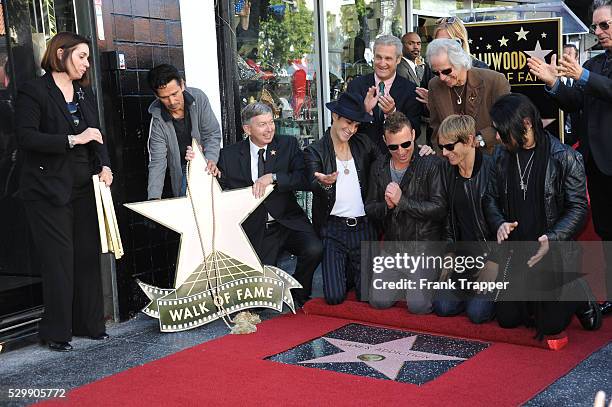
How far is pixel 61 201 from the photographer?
5.02 metres

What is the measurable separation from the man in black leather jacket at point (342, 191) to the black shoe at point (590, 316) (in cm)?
152

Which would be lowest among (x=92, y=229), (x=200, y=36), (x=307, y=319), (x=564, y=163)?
(x=307, y=319)

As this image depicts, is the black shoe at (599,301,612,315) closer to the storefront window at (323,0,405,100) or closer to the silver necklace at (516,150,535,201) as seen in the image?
the silver necklace at (516,150,535,201)

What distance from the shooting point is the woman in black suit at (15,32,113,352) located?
195 inches

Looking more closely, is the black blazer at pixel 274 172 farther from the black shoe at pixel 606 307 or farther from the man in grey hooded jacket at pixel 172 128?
the black shoe at pixel 606 307

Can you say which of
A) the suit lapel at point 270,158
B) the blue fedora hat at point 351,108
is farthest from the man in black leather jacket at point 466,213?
the suit lapel at point 270,158

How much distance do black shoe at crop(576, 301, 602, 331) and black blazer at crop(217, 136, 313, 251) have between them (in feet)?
6.44

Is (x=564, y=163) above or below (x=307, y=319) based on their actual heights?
above

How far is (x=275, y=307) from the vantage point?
18.4ft

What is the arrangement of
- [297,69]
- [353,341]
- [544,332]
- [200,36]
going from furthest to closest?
1. [297,69]
2. [200,36]
3. [353,341]
4. [544,332]

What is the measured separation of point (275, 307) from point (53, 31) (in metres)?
2.37

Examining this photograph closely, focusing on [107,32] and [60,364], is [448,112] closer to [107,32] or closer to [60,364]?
[107,32]

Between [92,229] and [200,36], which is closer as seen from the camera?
[92,229]

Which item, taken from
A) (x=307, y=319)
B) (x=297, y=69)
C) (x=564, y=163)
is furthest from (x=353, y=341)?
(x=297, y=69)
